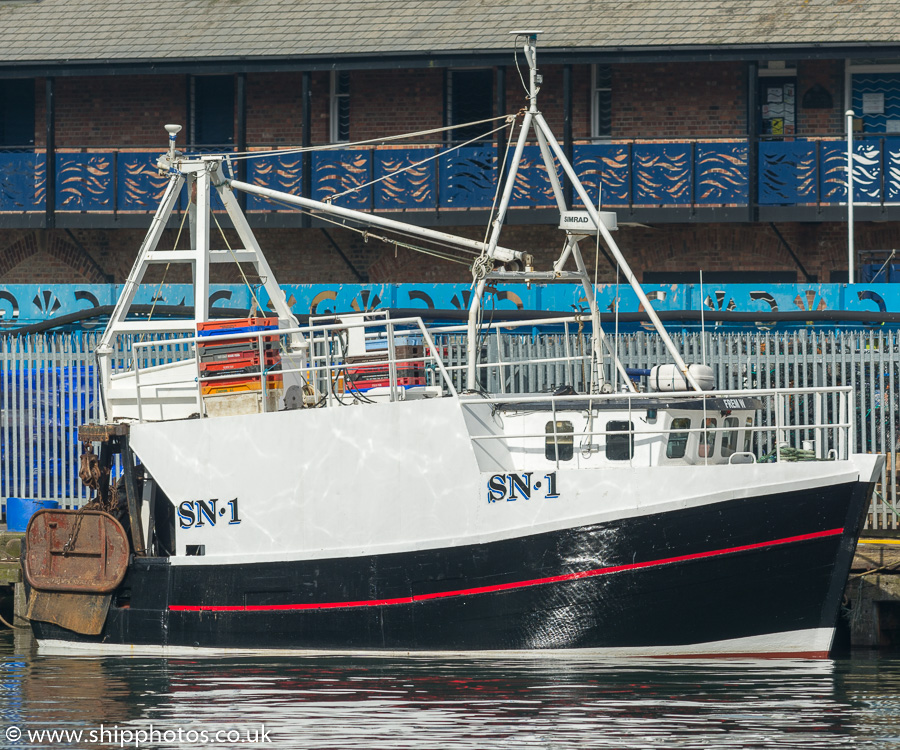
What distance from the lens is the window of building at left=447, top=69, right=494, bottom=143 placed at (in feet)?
88.0

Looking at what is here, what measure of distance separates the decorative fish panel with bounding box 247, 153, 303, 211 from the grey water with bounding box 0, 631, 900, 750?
12515mm

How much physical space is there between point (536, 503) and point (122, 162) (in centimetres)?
1483

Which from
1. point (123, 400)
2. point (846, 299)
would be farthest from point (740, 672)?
point (846, 299)

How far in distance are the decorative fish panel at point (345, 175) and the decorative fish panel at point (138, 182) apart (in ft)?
7.87

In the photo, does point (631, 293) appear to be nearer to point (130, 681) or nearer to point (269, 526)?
point (269, 526)

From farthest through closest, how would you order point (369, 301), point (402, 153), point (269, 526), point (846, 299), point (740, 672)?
point (402, 153)
point (369, 301)
point (846, 299)
point (269, 526)
point (740, 672)

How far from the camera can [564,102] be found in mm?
24891

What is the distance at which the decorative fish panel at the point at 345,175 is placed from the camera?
25641mm

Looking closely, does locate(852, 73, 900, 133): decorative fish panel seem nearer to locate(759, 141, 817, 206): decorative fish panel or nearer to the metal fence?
locate(759, 141, 817, 206): decorative fish panel

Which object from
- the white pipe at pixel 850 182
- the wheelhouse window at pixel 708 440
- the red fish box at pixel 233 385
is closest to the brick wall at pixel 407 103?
the white pipe at pixel 850 182

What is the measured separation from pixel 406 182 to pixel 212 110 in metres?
4.51

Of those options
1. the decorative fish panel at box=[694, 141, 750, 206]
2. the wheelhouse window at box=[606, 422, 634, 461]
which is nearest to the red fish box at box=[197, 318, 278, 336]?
the wheelhouse window at box=[606, 422, 634, 461]

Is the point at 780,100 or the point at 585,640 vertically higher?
the point at 780,100

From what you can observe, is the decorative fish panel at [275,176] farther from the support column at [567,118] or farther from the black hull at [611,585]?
the black hull at [611,585]
